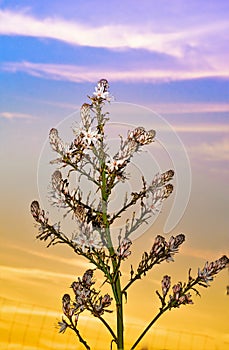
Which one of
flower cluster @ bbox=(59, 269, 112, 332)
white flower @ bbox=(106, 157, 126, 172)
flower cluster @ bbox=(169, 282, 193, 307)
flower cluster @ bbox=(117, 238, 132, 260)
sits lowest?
flower cluster @ bbox=(59, 269, 112, 332)

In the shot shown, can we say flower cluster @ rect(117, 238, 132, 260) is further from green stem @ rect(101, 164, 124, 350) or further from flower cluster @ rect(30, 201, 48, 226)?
flower cluster @ rect(30, 201, 48, 226)

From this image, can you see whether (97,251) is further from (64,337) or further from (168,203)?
(64,337)

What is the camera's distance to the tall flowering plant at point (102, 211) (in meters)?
1.79

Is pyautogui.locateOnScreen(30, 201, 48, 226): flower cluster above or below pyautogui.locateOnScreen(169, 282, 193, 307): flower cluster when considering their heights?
above

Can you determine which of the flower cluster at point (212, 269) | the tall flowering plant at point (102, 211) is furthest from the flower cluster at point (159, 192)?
the flower cluster at point (212, 269)

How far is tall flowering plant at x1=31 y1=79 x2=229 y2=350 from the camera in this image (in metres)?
1.79

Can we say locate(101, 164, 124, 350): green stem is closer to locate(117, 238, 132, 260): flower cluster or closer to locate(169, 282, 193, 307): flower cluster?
locate(117, 238, 132, 260): flower cluster

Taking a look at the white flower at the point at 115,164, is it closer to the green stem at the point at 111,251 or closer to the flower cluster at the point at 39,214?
the green stem at the point at 111,251

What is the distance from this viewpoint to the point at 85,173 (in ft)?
5.97

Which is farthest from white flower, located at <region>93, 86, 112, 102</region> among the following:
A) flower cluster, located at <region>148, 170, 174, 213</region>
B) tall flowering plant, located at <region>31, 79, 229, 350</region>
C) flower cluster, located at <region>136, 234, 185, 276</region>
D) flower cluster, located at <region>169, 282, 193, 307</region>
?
flower cluster, located at <region>169, 282, 193, 307</region>

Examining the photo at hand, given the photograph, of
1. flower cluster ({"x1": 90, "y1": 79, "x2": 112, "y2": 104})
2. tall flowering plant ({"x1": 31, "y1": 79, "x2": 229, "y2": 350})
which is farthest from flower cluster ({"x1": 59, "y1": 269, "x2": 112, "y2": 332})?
flower cluster ({"x1": 90, "y1": 79, "x2": 112, "y2": 104})

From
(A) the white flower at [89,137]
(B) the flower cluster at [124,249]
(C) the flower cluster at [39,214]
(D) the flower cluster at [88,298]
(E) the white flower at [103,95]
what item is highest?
(E) the white flower at [103,95]

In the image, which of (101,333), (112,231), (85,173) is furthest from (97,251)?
(101,333)

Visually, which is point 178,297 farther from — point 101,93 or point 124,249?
point 101,93
